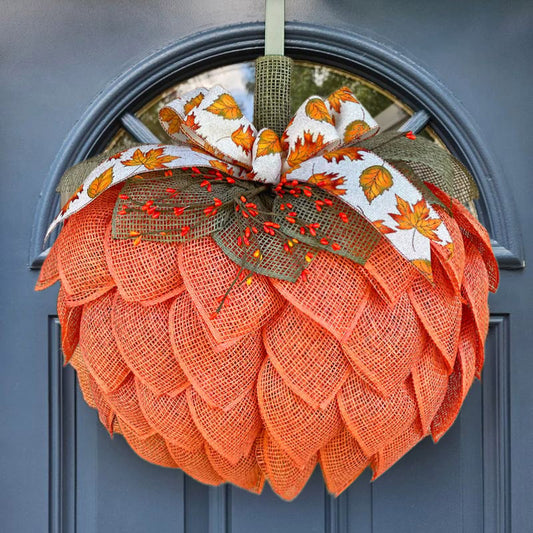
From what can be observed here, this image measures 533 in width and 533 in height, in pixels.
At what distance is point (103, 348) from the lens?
1.52 feet

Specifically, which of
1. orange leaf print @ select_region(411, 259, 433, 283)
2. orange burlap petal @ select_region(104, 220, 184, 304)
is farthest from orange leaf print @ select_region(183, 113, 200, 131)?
orange leaf print @ select_region(411, 259, 433, 283)

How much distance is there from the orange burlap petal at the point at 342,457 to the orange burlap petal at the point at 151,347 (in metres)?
0.14

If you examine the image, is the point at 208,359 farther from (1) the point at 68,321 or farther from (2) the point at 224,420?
(1) the point at 68,321

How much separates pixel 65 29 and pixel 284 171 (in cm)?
45

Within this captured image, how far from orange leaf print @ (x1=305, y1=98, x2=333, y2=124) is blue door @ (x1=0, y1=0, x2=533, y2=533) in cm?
26

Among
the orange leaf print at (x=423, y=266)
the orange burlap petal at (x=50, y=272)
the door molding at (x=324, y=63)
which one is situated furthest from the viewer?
the door molding at (x=324, y=63)

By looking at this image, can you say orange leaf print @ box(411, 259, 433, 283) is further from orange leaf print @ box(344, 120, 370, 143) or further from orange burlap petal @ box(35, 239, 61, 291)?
orange burlap petal @ box(35, 239, 61, 291)

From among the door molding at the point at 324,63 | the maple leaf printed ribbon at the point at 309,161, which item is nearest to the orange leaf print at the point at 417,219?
the maple leaf printed ribbon at the point at 309,161

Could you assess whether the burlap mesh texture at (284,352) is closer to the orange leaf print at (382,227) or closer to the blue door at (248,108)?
the orange leaf print at (382,227)

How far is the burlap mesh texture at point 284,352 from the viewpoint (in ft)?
1.38

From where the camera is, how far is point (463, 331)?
1.61ft

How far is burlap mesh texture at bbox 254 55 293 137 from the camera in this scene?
53 centimetres

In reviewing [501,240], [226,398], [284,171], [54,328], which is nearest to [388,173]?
[284,171]

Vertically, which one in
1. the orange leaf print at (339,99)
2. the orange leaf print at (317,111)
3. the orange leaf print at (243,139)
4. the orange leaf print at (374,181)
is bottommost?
the orange leaf print at (374,181)
